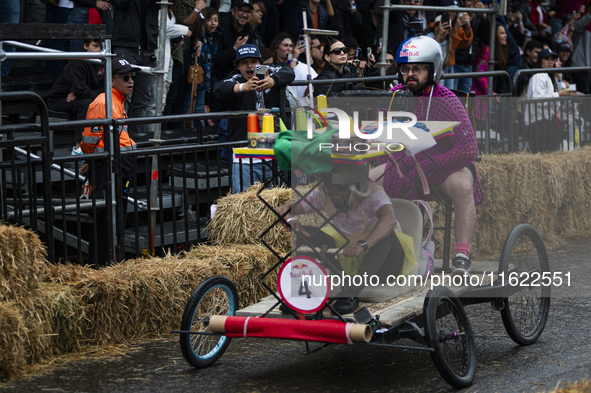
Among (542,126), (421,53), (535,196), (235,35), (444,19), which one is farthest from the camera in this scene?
→ (444,19)

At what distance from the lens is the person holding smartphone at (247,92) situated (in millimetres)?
8172

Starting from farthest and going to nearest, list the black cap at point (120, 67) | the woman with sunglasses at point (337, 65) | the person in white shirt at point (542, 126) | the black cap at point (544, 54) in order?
1. the black cap at point (544, 54)
2. the person in white shirt at point (542, 126)
3. the woman with sunglasses at point (337, 65)
4. the black cap at point (120, 67)

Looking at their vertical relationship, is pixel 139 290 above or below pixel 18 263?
below

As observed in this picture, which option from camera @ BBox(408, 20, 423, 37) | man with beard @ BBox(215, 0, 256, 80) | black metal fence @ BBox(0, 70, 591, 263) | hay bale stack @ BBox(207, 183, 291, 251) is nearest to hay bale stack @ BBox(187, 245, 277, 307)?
hay bale stack @ BBox(207, 183, 291, 251)

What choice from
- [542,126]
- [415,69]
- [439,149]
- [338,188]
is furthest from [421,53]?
[542,126]

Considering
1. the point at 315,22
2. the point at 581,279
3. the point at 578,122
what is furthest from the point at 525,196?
the point at 315,22

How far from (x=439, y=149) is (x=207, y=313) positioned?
7.27ft

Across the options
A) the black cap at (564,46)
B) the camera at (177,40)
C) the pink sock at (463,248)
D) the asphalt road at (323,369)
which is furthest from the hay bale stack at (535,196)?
the black cap at (564,46)

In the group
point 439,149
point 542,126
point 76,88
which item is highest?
point 76,88

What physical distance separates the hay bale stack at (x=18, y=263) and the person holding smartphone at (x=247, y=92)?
3.05 meters

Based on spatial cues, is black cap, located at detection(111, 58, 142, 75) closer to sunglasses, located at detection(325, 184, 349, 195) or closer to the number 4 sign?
sunglasses, located at detection(325, 184, 349, 195)

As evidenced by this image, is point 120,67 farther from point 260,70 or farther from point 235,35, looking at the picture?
point 235,35

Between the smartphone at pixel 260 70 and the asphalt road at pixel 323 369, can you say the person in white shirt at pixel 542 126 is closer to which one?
the smartphone at pixel 260 70

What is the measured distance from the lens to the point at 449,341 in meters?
4.94
